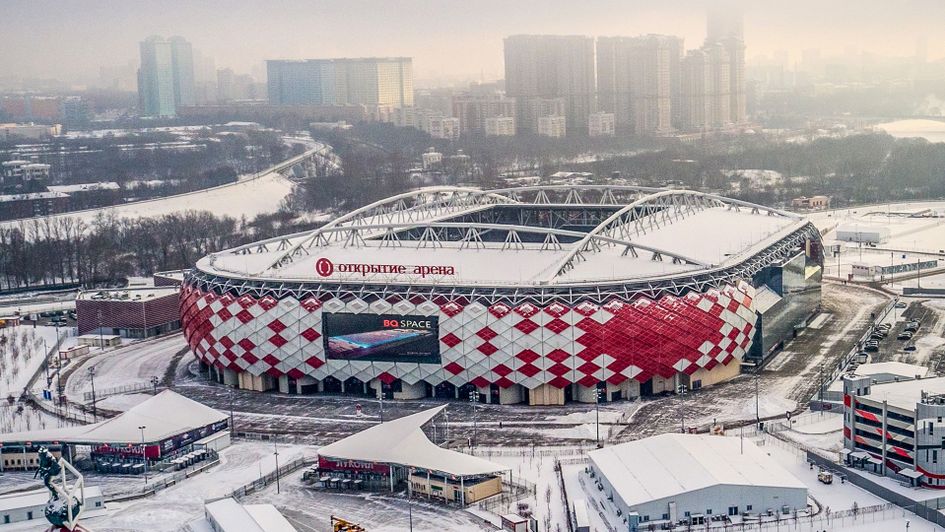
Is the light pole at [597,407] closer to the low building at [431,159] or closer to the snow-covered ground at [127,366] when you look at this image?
the snow-covered ground at [127,366]

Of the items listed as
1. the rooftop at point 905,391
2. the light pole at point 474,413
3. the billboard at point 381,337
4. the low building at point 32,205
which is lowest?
the light pole at point 474,413

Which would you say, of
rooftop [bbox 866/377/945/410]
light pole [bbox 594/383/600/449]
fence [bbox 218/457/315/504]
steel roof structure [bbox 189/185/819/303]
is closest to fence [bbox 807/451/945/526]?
rooftop [bbox 866/377/945/410]

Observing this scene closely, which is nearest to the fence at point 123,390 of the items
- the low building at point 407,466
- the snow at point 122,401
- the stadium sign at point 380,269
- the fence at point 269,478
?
the snow at point 122,401

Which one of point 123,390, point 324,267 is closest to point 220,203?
point 123,390

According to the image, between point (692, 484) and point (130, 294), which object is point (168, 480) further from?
point (130, 294)

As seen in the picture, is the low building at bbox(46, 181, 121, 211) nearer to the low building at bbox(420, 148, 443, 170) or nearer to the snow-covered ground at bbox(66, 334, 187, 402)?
the low building at bbox(420, 148, 443, 170)

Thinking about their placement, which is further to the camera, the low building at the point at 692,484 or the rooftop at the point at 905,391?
the rooftop at the point at 905,391
